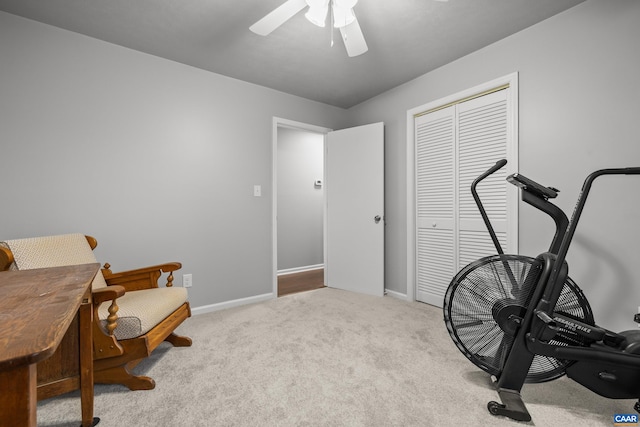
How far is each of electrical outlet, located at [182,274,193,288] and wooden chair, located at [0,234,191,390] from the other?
0.71m

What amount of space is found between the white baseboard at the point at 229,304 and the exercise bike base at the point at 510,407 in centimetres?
223

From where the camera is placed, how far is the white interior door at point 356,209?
128 inches

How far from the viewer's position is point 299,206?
4.76 meters

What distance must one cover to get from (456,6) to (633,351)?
82.7 inches

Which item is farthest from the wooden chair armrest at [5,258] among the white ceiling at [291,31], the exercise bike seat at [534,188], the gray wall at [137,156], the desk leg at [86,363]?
the exercise bike seat at [534,188]

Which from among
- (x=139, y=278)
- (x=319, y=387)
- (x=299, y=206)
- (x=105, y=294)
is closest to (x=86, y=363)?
(x=105, y=294)

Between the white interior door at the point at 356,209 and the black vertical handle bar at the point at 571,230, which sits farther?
the white interior door at the point at 356,209

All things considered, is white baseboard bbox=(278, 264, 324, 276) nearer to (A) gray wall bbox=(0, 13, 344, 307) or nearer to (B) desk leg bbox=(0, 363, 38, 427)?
(A) gray wall bbox=(0, 13, 344, 307)

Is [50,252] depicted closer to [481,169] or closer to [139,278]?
[139,278]

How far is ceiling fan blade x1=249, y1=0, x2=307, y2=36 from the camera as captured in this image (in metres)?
1.54

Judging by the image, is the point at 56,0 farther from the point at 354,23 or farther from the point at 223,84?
the point at 354,23

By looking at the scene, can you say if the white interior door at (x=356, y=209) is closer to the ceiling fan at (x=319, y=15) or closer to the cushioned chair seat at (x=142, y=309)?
the ceiling fan at (x=319, y=15)

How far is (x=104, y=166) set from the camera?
230 cm

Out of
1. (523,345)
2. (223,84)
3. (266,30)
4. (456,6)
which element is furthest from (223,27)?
(523,345)
